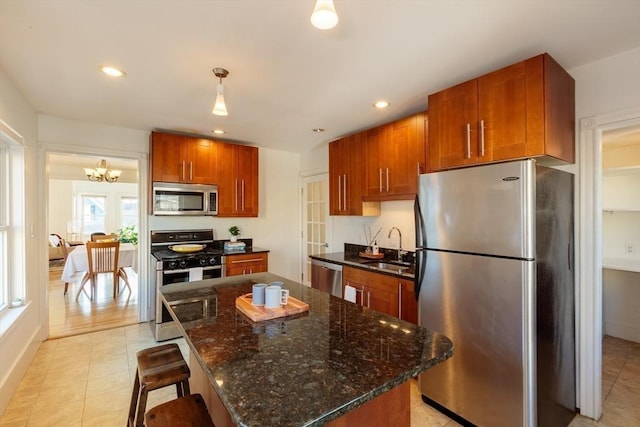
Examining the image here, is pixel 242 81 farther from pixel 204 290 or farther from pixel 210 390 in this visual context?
pixel 210 390

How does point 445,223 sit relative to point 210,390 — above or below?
above

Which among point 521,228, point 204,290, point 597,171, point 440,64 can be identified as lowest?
point 204,290

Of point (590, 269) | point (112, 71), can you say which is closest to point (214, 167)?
point (112, 71)

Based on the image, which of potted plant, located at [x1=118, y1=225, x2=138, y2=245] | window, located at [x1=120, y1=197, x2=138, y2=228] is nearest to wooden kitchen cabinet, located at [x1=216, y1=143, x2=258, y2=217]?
potted plant, located at [x1=118, y1=225, x2=138, y2=245]

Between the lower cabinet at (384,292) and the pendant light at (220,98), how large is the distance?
1876mm

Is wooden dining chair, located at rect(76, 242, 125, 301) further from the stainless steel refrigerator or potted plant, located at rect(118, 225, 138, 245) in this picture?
the stainless steel refrigerator

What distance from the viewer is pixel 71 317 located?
4004 millimetres

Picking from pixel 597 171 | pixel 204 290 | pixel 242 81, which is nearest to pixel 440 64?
pixel 597 171

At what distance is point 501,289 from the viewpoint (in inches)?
71.4

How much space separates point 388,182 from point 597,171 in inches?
61.1

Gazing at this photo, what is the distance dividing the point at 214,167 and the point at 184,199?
0.56 meters

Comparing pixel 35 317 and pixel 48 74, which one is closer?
pixel 48 74

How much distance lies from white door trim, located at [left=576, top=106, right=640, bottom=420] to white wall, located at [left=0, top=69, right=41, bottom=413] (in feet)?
13.2

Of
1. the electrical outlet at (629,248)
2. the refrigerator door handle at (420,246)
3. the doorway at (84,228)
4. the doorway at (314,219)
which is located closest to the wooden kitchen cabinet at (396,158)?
the refrigerator door handle at (420,246)
